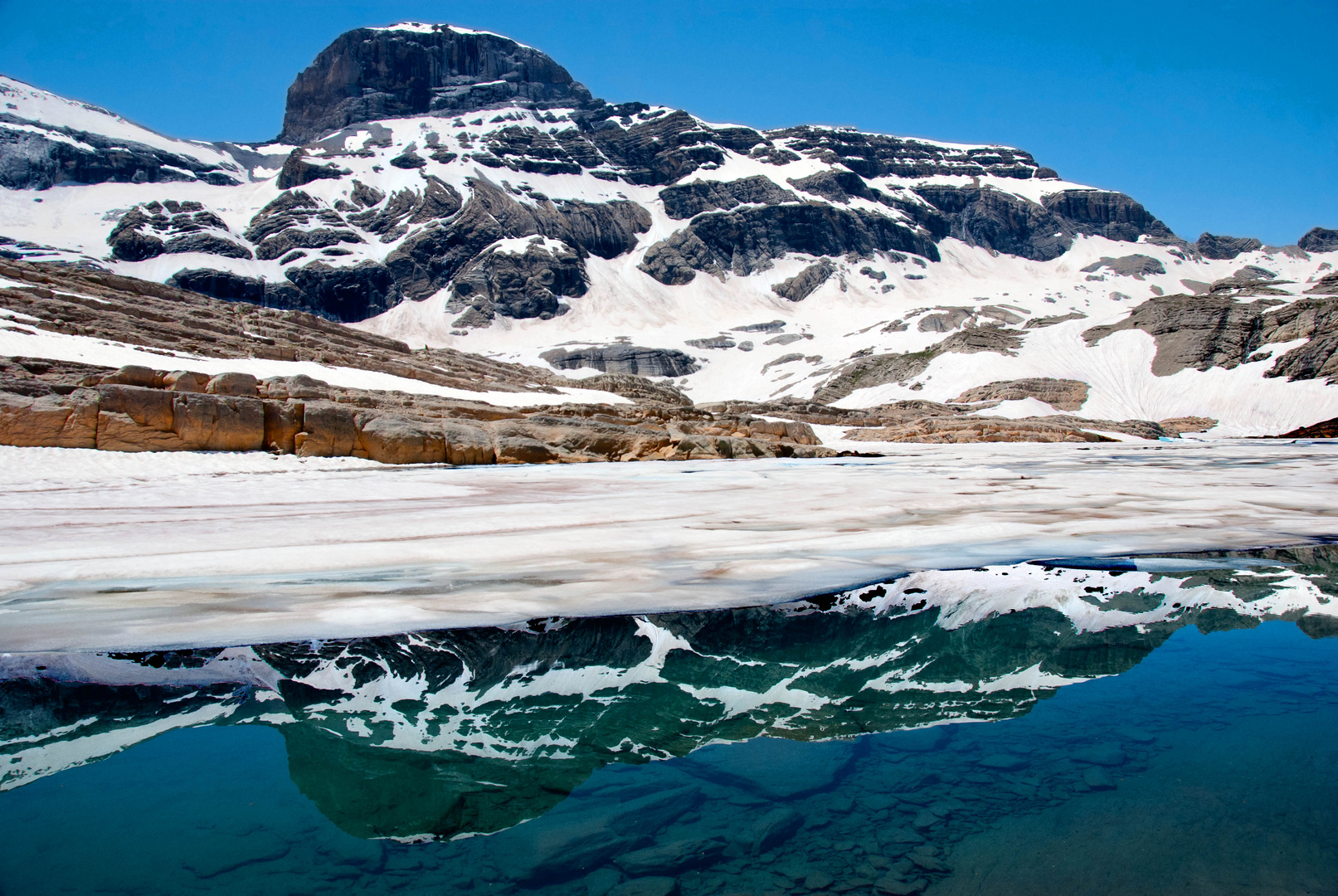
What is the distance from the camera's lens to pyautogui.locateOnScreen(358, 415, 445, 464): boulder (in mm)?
15047

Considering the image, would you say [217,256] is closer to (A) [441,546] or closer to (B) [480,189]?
(B) [480,189]

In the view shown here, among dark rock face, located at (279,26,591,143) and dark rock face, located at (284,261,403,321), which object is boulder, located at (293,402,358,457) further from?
dark rock face, located at (279,26,591,143)

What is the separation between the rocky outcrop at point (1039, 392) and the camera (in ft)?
148

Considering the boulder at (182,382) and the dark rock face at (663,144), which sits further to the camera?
the dark rock face at (663,144)

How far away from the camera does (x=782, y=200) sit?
113438mm

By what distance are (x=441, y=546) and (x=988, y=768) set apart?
14.8ft

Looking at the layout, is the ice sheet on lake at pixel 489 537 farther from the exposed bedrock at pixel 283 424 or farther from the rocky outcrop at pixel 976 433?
the rocky outcrop at pixel 976 433

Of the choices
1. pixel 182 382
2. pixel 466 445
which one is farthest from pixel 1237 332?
pixel 182 382

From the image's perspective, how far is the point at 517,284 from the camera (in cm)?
9512

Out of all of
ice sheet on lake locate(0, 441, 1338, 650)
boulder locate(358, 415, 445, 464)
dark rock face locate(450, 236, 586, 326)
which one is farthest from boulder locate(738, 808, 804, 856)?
dark rock face locate(450, 236, 586, 326)

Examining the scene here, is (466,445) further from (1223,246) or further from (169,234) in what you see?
(1223,246)

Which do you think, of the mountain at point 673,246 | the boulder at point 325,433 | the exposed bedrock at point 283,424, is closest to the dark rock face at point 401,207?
the mountain at point 673,246

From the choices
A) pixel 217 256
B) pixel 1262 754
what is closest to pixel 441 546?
pixel 1262 754

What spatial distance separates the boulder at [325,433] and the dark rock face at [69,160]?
11682 centimetres
